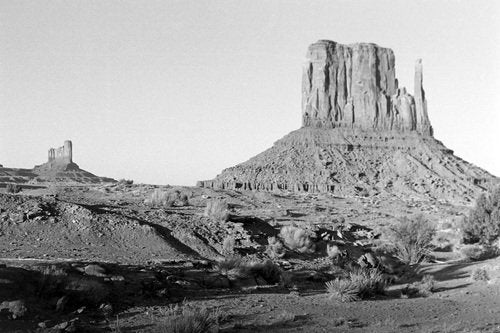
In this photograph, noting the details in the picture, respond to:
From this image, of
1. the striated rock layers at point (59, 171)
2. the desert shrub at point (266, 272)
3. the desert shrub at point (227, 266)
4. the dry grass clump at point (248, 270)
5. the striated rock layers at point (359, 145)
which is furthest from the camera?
the striated rock layers at point (59, 171)

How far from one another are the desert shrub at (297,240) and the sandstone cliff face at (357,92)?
8687 cm

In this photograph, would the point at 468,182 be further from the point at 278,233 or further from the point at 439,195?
the point at 278,233

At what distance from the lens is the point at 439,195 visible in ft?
291

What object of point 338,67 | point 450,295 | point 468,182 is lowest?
point 450,295

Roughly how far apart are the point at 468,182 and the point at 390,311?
3387 inches

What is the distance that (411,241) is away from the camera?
2953cm

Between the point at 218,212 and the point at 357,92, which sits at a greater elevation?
the point at 357,92

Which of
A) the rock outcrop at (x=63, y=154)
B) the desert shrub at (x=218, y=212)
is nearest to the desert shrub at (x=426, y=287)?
the desert shrub at (x=218, y=212)

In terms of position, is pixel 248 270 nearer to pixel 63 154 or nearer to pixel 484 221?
pixel 484 221

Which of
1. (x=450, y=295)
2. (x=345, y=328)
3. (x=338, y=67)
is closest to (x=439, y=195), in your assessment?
(x=338, y=67)

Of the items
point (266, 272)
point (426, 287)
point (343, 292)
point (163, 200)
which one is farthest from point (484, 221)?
Result: point (343, 292)

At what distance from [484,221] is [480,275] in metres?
15.0

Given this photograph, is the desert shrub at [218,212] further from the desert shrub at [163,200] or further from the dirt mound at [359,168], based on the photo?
the dirt mound at [359,168]

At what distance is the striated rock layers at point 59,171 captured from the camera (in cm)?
10942
